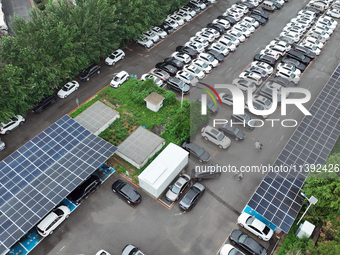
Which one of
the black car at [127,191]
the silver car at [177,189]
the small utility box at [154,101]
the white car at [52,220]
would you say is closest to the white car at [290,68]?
the small utility box at [154,101]

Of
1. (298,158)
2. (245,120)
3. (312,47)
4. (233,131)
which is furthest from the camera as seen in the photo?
(312,47)

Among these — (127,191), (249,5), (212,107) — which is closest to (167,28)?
(249,5)

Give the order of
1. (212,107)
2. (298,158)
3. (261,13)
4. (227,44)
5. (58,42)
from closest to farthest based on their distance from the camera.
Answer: (298,158) < (58,42) < (212,107) < (227,44) < (261,13)

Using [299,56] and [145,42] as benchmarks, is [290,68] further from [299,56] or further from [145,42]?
[145,42]

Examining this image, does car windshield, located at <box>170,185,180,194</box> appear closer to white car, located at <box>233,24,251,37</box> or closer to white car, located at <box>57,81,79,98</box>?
white car, located at <box>57,81,79,98</box>

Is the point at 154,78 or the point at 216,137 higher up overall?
the point at 154,78

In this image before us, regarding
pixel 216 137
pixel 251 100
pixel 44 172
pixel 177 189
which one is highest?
pixel 251 100
